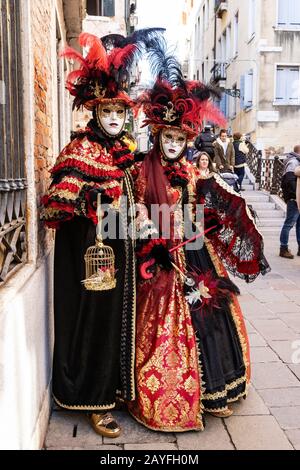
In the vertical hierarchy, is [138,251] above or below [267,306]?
above

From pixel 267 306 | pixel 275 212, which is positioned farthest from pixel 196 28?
pixel 267 306

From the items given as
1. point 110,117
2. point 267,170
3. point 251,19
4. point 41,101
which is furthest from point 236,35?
point 110,117

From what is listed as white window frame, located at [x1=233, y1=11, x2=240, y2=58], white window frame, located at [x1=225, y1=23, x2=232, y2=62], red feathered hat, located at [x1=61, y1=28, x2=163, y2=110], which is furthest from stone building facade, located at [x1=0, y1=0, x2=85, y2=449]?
white window frame, located at [x1=225, y1=23, x2=232, y2=62]

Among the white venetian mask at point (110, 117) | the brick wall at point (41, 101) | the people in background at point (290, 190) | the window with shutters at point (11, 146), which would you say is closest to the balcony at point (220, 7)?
the people in background at point (290, 190)

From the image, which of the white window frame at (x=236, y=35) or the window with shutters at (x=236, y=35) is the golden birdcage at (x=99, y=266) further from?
the window with shutters at (x=236, y=35)

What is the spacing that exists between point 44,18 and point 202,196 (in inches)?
69.7

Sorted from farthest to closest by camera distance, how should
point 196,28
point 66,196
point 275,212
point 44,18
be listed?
point 196,28
point 275,212
point 44,18
point 66,196

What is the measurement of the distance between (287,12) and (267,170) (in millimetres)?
8123

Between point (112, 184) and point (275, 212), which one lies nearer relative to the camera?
point (112, 184)

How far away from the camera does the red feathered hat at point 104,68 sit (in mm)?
3238

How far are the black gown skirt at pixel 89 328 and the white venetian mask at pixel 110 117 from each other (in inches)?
22.9
